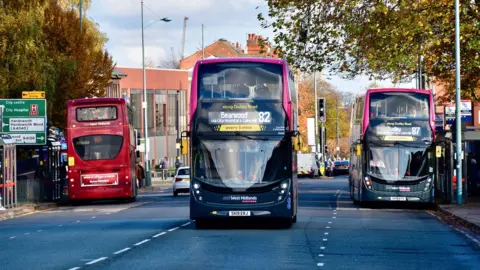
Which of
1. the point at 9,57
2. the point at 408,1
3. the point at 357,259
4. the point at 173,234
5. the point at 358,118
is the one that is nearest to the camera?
the point at 357,259

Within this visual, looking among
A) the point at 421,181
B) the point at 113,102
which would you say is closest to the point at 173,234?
the point at 421,181

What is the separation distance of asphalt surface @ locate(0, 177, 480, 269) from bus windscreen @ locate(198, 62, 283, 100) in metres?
3.13

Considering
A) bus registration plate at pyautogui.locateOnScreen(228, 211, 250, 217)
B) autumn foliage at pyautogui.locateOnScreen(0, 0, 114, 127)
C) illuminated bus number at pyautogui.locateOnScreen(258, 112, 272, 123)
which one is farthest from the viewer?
autumn foliage at pyautogui.locateOnScreen(0, 0, 114, 127)

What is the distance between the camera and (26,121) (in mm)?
43719

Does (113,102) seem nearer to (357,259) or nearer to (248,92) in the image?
(248,92)

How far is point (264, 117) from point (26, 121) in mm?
21317

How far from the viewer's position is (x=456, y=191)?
35781mm

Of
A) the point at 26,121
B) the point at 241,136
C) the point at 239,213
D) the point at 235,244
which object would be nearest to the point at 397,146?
the point at 241,136

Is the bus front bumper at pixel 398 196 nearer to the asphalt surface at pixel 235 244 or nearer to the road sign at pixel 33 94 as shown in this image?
the asphalt surface at pixel 235 244

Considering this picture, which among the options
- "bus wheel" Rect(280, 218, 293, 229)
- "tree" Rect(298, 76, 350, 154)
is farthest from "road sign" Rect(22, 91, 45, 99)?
"tree" Rect(298, 76, 350, 154)

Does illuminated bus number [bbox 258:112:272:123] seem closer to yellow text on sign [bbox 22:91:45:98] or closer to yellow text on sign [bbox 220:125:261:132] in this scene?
yellow text on sign [bbox 220:125:261:132]

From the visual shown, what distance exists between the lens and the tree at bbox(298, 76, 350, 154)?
127 m

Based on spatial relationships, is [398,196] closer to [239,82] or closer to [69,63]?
[239,82]

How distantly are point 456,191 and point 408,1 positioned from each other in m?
6.61
